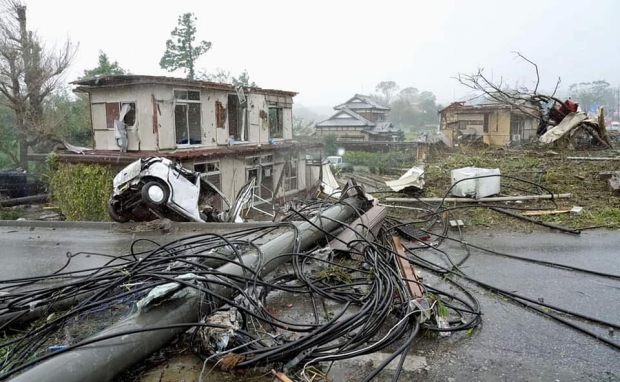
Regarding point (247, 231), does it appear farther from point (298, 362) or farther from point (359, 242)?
point (298, 362)

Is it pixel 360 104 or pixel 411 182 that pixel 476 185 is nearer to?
pixel 411 182

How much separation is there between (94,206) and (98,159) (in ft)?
5.89

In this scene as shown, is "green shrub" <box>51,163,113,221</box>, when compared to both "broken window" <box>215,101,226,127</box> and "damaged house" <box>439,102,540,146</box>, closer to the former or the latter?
"broken window" <box>215,101,226,127</box>

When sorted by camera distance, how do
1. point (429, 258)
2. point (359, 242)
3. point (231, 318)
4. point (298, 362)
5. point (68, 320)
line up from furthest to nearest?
point (429, 258), point (359, 242), point (68, 320), point (231, 318), point (298, 362)

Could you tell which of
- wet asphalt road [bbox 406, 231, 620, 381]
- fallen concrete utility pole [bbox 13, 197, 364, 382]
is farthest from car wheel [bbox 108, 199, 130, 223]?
wet asphalt road [bbox 406, 231, 620, 381]

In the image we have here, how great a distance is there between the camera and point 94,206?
49.2ft

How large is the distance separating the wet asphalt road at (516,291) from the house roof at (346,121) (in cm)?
3489

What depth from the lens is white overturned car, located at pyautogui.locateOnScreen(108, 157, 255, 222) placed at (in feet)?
24.7

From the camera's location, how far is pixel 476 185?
730cm

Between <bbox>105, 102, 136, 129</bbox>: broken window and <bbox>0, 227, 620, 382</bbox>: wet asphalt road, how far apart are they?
8.30 metres

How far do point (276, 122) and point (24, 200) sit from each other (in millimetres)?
12355

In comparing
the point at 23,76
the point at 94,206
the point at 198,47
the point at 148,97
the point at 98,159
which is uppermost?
the point at 198,47

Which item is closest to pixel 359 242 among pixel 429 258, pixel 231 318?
pixel 429 258

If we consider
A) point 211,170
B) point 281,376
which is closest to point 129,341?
point 281,376
